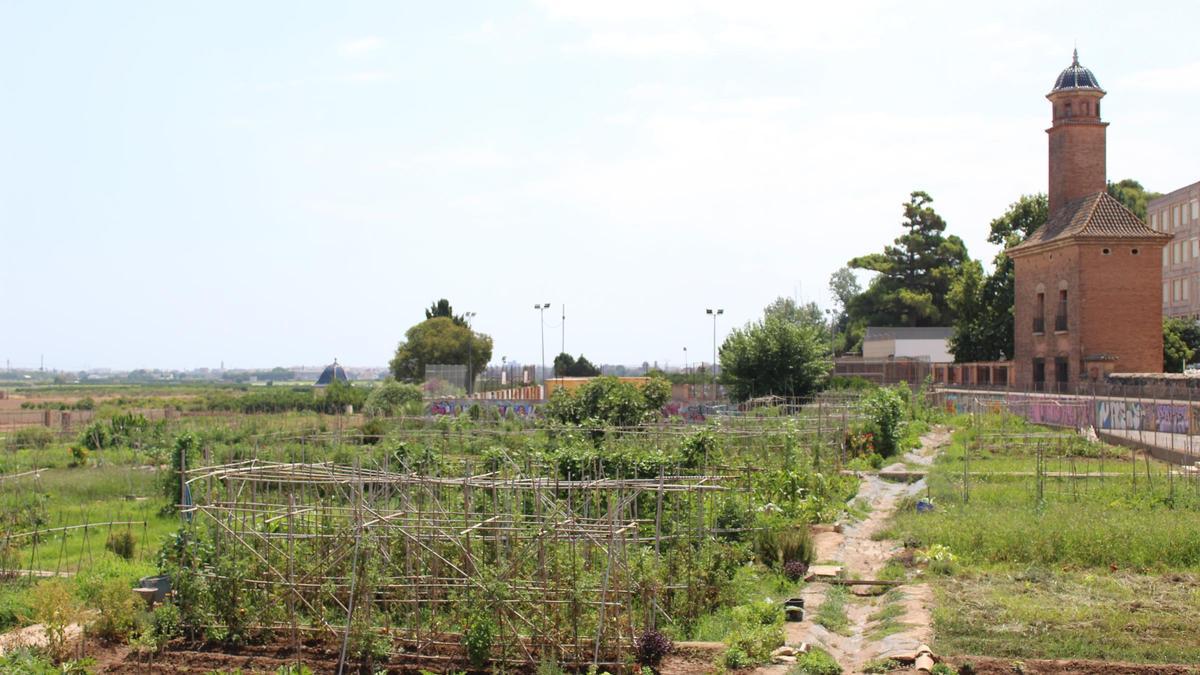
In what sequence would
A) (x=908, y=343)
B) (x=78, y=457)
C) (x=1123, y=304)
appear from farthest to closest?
1. (x=908, y=343)
2. (x=1123, y=304)
3. (x=78, y=457)

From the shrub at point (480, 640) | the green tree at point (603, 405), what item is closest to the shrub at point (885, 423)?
the green tree at point (603, 405)

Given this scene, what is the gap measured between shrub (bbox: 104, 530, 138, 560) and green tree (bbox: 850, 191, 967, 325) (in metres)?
62.5

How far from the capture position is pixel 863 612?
12555 millimetres

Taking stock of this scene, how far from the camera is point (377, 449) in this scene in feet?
74.8

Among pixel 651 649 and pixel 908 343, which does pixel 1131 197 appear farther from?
pixel 651 649

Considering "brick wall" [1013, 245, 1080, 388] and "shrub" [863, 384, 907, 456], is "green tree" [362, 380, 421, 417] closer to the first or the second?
"shrub" [863, 384, 907, 456]

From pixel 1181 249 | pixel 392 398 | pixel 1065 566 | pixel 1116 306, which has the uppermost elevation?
pixel 1181 249

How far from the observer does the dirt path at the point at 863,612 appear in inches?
425

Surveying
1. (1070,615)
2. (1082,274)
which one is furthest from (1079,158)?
(1070,615)

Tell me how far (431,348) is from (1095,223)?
41.9 metres

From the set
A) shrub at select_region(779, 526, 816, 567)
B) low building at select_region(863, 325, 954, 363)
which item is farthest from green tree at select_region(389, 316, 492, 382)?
shrub at select_region(779, 526, 816, 567)

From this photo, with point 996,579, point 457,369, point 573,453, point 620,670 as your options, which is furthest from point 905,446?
point 457,369

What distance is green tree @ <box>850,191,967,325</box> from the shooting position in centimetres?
7338

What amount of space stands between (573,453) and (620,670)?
845cm
